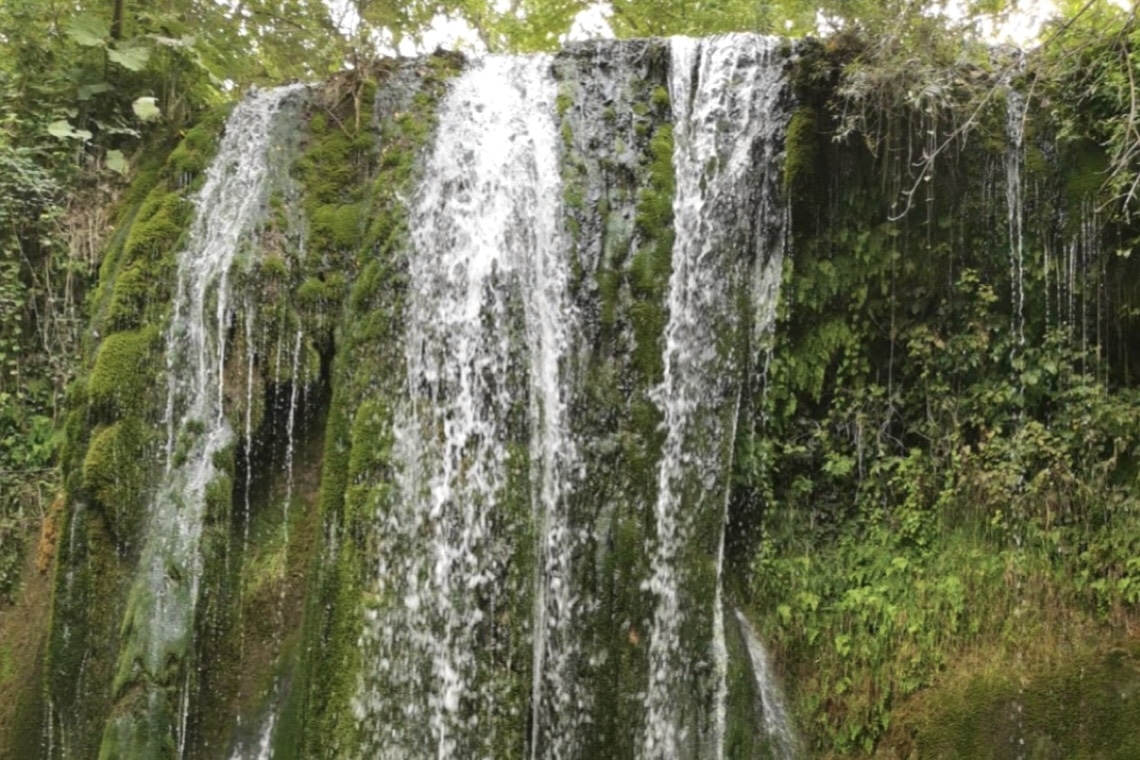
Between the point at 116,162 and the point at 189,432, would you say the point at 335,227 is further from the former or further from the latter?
the point at 116,162

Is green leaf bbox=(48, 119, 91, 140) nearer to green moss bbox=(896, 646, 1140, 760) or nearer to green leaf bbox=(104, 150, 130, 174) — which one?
green leaf bbox=(104, 150, 130, 174)

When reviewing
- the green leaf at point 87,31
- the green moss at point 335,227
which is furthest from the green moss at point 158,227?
the green leaf at point 87,31

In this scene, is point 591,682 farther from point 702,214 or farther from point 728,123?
point 728,123

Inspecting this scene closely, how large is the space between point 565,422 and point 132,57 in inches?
182

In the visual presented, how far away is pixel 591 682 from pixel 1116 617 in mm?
2862

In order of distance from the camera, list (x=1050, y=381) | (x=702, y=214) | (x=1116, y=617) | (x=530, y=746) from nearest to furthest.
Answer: (x=1116, y=617), (x=530, y=746), (x=1050, y=381), (x=702, y=214)

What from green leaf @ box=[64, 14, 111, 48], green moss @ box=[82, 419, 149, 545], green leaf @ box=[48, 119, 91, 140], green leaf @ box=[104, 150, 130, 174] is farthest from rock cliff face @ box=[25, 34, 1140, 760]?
green leaf @ box=[64, 14, 111, 48]

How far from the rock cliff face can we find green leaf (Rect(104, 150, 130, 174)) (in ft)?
2.39

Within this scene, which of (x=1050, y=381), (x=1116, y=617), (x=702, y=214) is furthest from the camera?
(x=702, y=214)

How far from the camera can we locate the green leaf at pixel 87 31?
6.82 metres

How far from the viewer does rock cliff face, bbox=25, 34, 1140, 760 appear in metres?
5.01

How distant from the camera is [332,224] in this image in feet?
20.2

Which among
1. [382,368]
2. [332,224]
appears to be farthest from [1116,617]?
[332,224]

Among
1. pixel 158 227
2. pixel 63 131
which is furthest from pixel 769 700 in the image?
pixel 63 131
